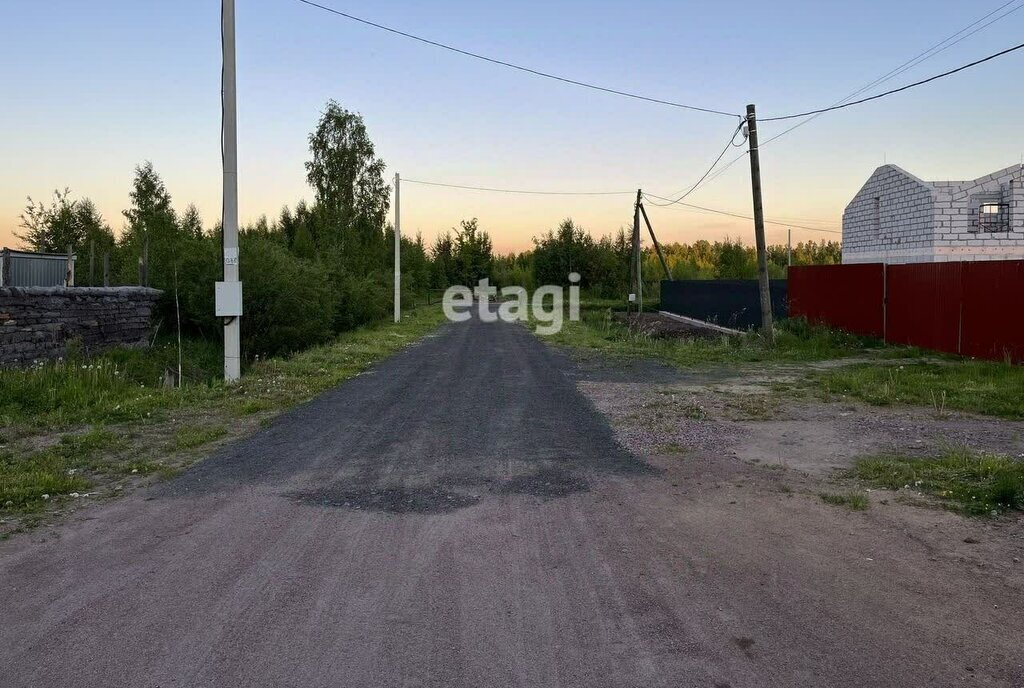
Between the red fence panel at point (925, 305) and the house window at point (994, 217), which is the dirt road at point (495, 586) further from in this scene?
the house window at point (994, 217)

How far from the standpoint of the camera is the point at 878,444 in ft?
25.1

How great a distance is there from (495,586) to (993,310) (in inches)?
538

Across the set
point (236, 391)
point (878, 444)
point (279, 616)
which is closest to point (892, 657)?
point (279, 616)

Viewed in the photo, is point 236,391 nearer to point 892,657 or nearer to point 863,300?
point 892,657

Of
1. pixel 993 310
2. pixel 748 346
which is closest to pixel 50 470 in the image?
pixel 993 310

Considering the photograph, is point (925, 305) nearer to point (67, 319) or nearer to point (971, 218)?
point (971, 218)

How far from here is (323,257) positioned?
32.8 metres

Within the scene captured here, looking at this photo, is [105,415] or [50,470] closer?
[50,470]

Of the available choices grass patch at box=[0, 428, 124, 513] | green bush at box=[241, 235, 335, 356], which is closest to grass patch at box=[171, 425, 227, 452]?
grass patch at box=[0, 428, 124, 513]

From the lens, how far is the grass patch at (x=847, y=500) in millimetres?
5570

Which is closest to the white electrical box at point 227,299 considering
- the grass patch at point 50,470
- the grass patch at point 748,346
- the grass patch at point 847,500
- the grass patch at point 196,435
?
the grass patch at point 196,435

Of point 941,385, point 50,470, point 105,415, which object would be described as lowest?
point 50,470

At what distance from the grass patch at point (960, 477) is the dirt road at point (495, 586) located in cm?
51

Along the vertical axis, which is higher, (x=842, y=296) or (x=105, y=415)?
(x=842, y=296)
